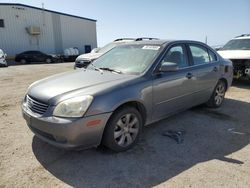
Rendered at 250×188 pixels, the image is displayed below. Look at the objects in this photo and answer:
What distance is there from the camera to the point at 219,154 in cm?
365

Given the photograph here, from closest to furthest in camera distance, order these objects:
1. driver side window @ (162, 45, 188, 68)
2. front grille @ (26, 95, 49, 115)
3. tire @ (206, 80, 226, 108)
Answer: front grille @ (26, 95, 49, 115) < driver side window @ (162, 45, 188, 68) < tire @ (206, 80, 226, 108)

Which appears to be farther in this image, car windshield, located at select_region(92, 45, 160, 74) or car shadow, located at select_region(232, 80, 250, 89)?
car shadow, located at select_region(232, 80, 250, 89)

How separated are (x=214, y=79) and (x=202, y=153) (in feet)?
7.74

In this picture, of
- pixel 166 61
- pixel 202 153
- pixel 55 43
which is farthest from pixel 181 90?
pixel 55 43

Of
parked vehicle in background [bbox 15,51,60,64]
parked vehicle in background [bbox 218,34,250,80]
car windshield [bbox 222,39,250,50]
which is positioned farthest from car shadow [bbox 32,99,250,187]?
→ parked vehicle in background [bbox 15,51,60,64]

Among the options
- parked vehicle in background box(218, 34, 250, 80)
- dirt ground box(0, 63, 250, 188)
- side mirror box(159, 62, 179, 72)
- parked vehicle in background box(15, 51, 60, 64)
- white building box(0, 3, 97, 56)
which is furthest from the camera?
white building box(0, 3, 97, 56)

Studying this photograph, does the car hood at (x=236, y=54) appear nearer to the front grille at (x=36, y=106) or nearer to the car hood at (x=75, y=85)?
the car hood at (x=75, y=85)

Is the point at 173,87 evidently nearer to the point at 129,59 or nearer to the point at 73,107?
the point at 129,59

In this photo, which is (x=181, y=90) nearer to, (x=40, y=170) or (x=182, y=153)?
(x=182, y=153)

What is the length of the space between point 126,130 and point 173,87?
4.02 ft

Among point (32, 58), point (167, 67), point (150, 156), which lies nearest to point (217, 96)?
point (167, 67)

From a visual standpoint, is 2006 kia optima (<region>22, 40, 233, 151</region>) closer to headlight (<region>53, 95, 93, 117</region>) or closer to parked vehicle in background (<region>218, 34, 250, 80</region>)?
headlight (<region>53, 95, 93, 117</region>)

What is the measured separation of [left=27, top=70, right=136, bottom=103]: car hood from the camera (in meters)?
3.34

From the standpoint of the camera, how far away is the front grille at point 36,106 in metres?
3.30
